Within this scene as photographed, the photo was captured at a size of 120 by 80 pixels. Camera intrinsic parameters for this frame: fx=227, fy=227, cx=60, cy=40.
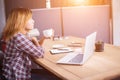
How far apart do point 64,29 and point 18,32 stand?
166 cm

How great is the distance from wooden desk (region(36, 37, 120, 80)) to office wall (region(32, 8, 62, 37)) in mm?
1476

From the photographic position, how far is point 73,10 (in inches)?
137

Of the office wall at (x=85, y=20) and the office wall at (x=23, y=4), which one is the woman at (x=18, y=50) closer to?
the office wall at (x=85, y=20)

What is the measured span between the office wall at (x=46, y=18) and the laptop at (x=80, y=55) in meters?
1.55

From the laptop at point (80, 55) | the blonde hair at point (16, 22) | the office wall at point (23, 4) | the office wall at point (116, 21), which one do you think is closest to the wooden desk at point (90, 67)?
the laptop at point (80, 55)

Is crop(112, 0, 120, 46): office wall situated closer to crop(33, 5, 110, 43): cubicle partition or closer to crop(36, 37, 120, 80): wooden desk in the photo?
crop(33, 5, 110, 43): cubicle partition

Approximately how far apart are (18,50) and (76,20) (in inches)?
71.7

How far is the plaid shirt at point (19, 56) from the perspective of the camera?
5.97ft

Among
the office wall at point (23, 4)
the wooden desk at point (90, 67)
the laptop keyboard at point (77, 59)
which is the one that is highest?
the office wall at point (23, 4)

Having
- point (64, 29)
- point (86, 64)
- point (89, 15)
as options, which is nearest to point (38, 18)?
point (64, 29)

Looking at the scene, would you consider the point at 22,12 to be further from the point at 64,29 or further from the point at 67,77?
the point at 64,29

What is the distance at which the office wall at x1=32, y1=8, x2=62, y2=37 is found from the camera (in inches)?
132

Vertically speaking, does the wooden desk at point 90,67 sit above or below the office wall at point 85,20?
below

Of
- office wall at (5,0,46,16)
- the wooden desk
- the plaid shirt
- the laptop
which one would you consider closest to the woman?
the plaid shirt
